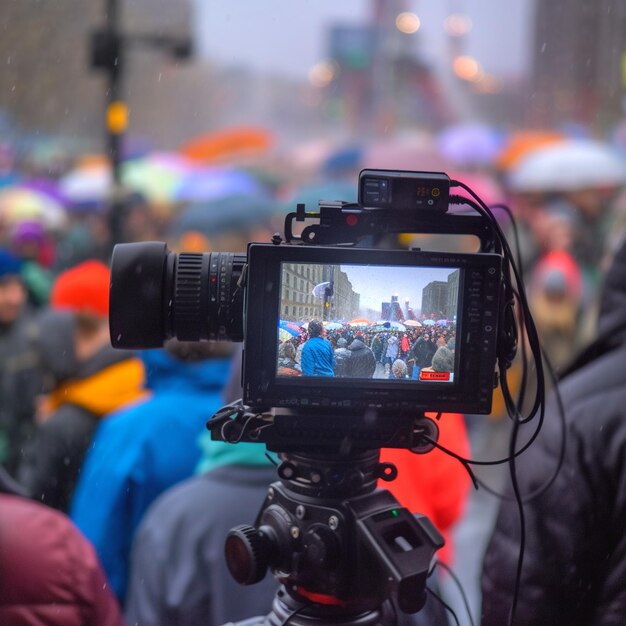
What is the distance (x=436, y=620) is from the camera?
5.00 ft

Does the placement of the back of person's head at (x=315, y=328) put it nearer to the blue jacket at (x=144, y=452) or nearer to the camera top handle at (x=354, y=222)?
the camera top handle at (x=354, y=222)

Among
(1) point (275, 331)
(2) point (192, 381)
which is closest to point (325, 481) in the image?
(1) point (275, 331)

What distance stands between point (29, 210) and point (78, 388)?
507 cm

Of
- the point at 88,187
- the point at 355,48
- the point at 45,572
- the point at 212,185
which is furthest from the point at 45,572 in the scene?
the point at 355,48

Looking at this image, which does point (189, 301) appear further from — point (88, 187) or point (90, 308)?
point (88, 187)

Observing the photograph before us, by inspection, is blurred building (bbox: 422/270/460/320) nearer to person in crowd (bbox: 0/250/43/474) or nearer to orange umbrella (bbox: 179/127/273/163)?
person in crowd (bbox: 0/250/43/474)

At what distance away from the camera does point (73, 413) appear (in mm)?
3191

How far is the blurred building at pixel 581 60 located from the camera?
35.1 feet

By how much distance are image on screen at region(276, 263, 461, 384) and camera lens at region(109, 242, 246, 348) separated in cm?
13

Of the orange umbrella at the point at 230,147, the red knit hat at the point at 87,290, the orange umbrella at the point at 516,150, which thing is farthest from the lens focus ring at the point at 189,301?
the orange umbrella at the point at 230,147

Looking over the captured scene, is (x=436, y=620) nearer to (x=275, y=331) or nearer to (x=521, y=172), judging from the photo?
(x=275, y=331)

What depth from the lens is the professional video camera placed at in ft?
4.34

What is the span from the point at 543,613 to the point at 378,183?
103cm

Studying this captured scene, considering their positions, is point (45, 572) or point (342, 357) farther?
point (45, 572)
